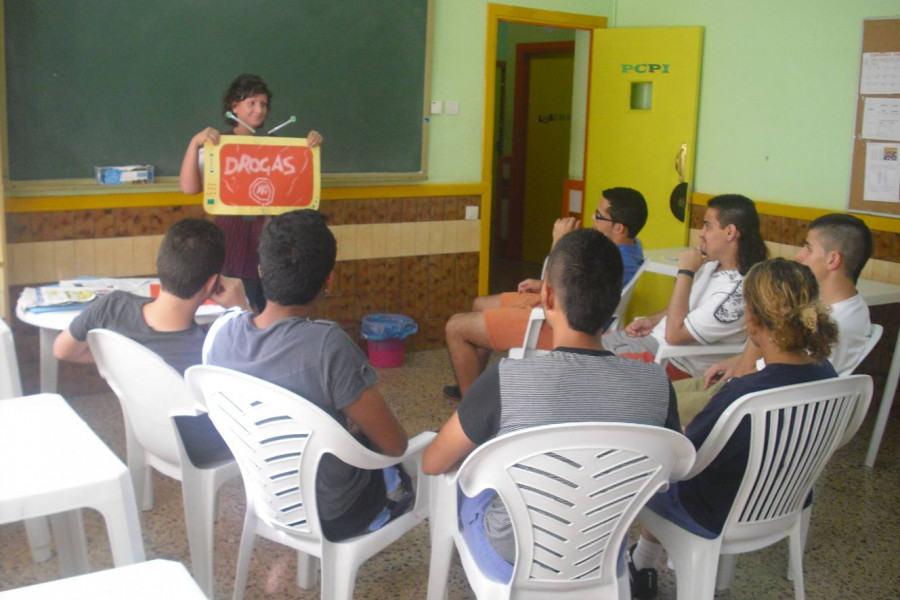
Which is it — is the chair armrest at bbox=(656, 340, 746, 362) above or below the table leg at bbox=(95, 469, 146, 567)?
below

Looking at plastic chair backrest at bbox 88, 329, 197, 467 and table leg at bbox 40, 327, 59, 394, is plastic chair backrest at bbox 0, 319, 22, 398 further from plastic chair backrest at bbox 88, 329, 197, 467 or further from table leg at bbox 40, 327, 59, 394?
table leg at bbox 40, 327, 59, 394

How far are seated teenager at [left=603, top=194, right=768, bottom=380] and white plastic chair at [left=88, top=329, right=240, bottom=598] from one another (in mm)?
1716

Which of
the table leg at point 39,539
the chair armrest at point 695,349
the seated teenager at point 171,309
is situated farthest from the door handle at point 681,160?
the table leg at point 39,539

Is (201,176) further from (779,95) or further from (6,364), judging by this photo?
(779,95)

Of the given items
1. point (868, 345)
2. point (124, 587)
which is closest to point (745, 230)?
point (868, 345)

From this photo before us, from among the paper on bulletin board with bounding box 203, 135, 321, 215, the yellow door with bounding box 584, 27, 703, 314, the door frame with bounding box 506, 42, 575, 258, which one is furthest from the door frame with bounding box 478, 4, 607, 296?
the door frame with bounding box 506, 42, 575, 258

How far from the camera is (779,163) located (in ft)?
16.2

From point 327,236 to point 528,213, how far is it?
6.27 meters

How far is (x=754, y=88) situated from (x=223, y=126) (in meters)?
2.86

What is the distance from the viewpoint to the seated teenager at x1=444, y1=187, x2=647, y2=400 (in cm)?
390

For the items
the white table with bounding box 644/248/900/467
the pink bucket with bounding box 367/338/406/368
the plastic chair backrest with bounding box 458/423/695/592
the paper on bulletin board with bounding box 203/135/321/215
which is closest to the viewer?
the plastic chair backrest with bounding box 458/423/695/592

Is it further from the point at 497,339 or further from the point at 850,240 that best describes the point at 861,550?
the point at 497,339

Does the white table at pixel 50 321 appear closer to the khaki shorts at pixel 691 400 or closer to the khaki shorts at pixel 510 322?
the khaki shorts at pixel 510 322

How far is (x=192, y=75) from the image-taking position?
4449mm
